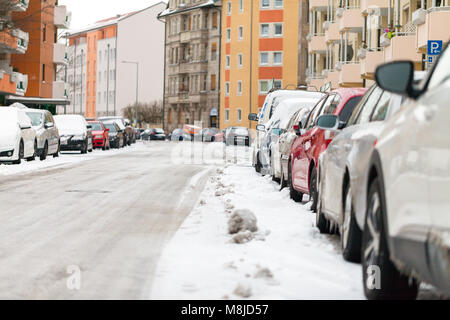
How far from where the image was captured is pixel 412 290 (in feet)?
17.1

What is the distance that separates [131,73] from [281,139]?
111 m

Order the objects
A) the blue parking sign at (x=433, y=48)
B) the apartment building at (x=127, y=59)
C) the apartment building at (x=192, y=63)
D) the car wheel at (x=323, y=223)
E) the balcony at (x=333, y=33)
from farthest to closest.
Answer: the apartment building at (x=127, y=59) < the apartment building at (x=192, y=63) < the balcony at (x=333, y=33) < the blue parking sign at (x=433, y=48) < the car wheel at (x=323, y=223)

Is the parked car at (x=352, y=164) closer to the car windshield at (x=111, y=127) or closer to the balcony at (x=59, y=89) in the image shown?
the car windshield at (x=111, y=127)

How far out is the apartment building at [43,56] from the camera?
65375mm

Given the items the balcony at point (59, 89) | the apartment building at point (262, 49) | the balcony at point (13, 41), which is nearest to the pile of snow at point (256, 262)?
the balcony at point (13, 41)

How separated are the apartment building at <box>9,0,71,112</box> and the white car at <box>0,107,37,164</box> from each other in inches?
1408

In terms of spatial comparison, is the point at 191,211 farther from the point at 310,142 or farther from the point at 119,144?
the point at 119,144

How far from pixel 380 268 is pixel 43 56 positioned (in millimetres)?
65829

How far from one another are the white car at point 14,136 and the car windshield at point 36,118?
2.72 m

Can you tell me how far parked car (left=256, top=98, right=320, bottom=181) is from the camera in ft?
56.7

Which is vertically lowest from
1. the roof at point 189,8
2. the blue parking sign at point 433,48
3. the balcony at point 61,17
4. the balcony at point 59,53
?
the blue parking sign at point 433,48

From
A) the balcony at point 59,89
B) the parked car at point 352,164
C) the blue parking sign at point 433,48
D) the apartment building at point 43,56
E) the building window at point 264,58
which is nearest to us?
the parked car at point 352,164

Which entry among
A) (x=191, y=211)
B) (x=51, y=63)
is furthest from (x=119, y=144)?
(x=191, y=211)

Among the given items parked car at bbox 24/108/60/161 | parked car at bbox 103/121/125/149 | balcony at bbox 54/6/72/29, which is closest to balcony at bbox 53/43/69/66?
balcony at bbox 54/6/72/29
